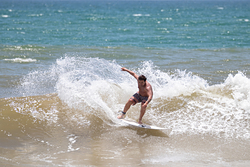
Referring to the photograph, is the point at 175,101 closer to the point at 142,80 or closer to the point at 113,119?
the point at 142,80

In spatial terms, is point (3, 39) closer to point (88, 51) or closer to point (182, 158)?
point (88, 51)

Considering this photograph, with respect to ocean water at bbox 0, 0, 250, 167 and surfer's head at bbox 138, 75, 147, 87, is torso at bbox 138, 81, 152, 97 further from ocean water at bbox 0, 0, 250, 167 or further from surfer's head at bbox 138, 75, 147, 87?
ocean water at bbox 0, 0, 250, 167

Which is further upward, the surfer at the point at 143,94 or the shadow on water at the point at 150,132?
the surfer at the point at 143,94

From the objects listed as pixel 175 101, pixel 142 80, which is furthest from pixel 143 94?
pixel 175 101

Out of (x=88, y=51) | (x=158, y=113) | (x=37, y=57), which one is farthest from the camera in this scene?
(x=88, y=51)

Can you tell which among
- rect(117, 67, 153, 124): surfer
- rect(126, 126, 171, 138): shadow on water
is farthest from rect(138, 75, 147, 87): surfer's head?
rect(126, 126, 171, 138): shadow on water

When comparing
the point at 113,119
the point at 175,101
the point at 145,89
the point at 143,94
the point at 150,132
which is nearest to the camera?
the point at 150,132

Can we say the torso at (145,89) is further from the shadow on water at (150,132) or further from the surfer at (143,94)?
the shadow on water at (150,132)

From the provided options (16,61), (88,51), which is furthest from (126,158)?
(88,51)

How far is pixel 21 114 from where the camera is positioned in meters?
7.88

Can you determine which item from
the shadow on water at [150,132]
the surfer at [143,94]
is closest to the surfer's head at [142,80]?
the surfer at [143,94]

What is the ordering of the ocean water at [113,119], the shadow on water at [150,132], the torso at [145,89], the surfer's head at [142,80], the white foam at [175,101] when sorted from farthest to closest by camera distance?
the white foam at [175,101] < the torso at [145,89] < the surfer's head at [142,80] < the shadow on water at [150,132] < the ocean water at [113,119]

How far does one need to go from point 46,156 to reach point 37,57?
11.7 m

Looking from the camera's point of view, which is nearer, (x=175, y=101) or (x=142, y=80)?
(x=142, y=80)
